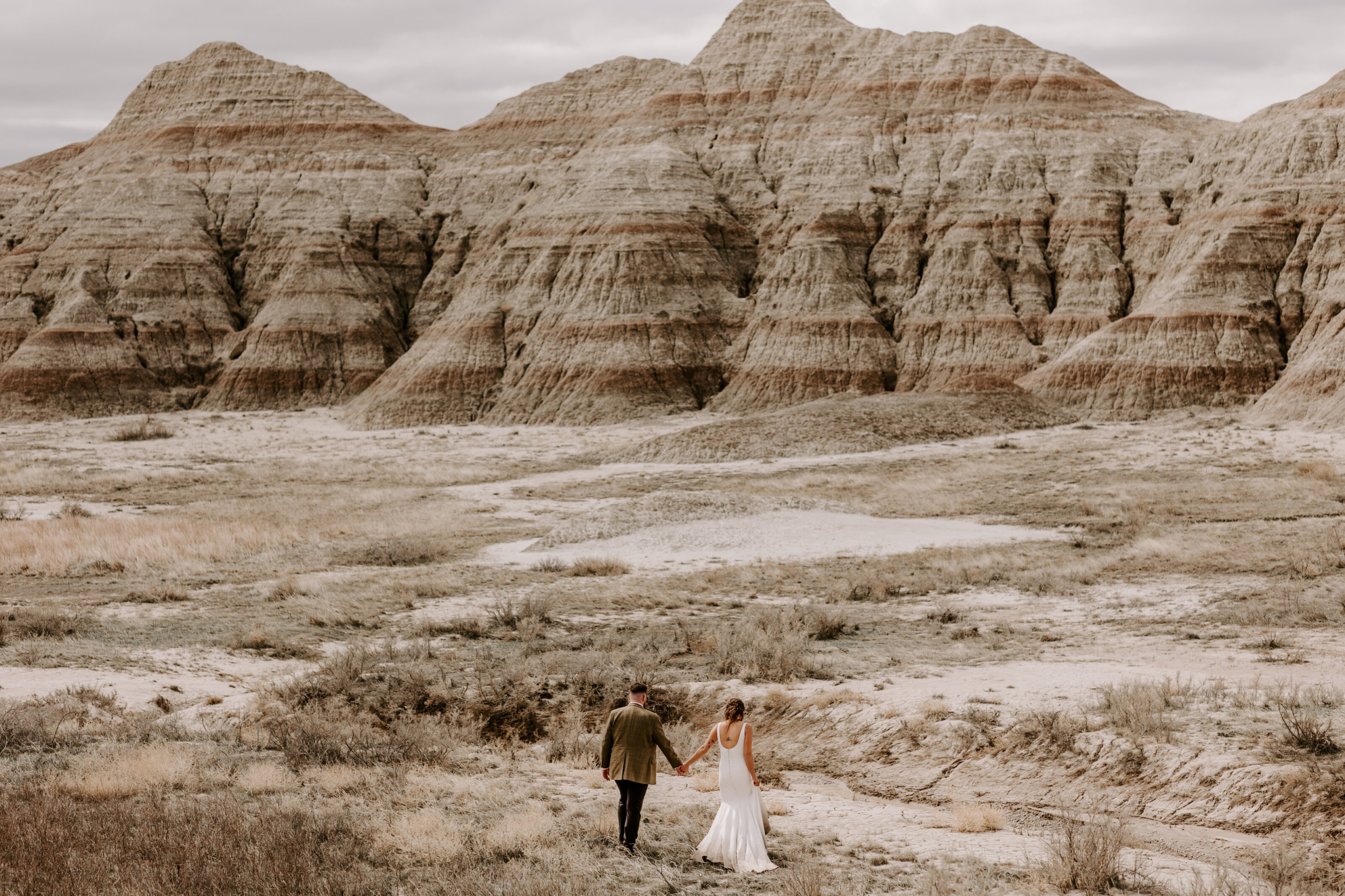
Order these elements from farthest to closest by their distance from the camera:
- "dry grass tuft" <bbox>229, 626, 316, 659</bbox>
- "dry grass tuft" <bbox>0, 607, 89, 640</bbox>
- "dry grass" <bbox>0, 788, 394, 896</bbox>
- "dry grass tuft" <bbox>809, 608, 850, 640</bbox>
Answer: "dry grass tuft" <bbox>0, 607, 89, 640</bbox> < "dry grass tuft" <bbox>809, 608, 850, 640</bbox> < "dry grass tuft" <bbox>229, 626, 316, 659</bbox> < "dry grass" <bbox>0, 788, 394, 896</bbox>

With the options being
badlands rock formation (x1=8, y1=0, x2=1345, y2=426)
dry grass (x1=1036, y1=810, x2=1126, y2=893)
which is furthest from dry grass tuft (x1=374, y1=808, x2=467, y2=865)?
badlands rock formation (x1=8, y1=0, x2=1345, y2=426)

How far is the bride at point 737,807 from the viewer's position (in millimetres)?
8250

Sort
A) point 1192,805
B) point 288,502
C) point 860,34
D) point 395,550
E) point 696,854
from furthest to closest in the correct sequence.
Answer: point 860,34 < point 288,502 < point 395,550 < point 1192,805 < point 696,854

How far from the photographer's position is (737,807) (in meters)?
8.42

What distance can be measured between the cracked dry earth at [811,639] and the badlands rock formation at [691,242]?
2426 centimetres

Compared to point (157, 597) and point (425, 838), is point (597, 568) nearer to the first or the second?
point (157, 597)

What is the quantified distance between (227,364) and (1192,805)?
235 ft

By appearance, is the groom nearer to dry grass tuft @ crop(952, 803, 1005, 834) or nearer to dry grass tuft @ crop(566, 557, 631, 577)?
dry grass tuft @ crop(952, 803, 1005, 834)

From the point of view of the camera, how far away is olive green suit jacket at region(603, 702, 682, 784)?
8578 millimetres

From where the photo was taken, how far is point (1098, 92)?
236ft

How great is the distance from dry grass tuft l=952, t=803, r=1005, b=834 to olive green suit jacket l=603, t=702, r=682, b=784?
2551mm

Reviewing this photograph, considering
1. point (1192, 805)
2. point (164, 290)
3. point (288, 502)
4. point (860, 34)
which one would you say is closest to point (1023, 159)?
point (860, 34)

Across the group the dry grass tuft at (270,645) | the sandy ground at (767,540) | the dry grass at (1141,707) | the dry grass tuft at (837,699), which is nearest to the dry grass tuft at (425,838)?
the dry grass tuft at (837,699)

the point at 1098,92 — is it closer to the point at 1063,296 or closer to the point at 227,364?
the point at 1063,296
